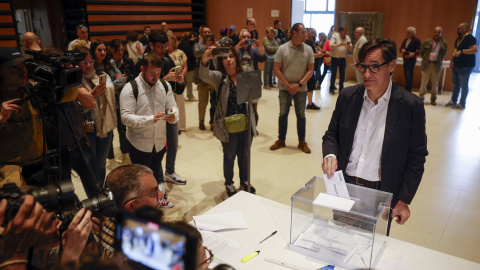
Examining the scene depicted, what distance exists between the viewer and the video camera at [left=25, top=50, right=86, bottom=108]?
7.50 feet

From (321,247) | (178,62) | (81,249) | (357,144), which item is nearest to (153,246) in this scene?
(81,249)

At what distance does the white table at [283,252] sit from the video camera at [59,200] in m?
0.70

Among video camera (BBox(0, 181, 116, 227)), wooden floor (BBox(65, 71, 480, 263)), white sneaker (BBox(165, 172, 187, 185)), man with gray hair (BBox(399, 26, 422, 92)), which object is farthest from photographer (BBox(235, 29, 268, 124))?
man with gray hair (BBox(399, 26, 422, 92))

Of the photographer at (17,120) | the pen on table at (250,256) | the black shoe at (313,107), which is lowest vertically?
the black shoe at (313,107)

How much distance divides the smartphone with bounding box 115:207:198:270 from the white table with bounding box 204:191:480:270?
2.96ft

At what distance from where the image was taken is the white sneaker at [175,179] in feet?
14.5

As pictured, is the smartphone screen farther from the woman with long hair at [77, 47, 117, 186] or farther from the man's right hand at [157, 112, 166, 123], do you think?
the woman with long hair at [77, 47, 117, 186]

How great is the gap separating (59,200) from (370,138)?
177 centimetres

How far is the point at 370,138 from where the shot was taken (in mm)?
2369

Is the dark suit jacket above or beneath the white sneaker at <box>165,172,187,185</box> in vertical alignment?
above

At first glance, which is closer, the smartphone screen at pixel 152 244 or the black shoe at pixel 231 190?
the smartphone screen at pixel 152 244

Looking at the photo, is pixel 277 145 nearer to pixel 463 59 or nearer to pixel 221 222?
pixel 221 222

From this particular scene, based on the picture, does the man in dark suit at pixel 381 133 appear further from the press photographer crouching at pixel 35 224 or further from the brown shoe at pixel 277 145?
the brown shoe at pixel 277 145

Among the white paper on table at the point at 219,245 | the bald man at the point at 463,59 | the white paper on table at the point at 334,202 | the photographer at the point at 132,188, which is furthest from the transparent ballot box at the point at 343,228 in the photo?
the bald man at the point at 463,59
